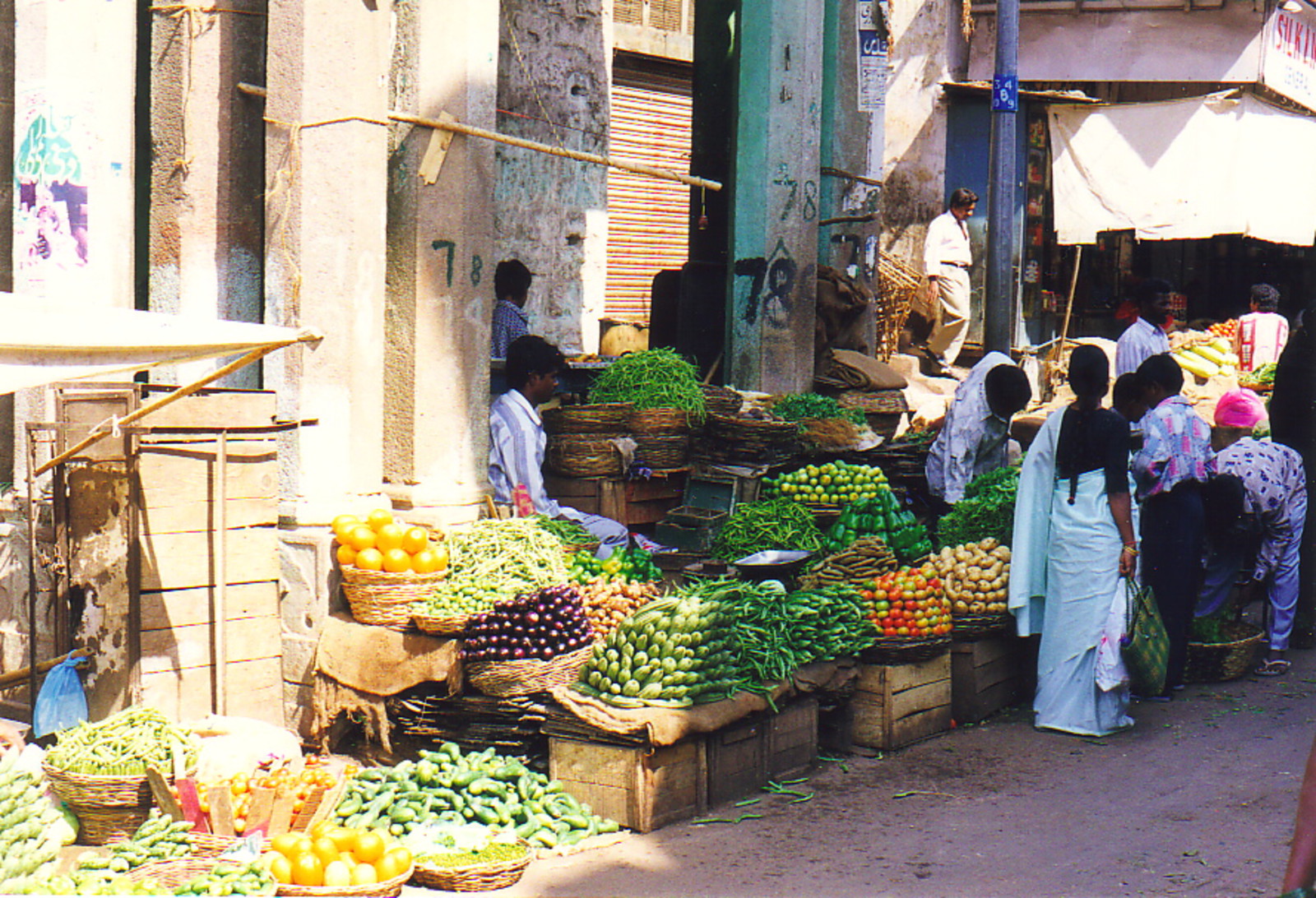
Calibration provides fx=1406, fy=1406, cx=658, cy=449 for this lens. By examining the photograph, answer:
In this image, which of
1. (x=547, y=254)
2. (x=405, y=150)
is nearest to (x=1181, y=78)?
(x=547, y=254)

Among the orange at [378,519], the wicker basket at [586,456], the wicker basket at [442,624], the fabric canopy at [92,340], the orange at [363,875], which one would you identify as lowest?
the orange at [363,875]

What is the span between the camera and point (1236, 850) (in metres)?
5.50

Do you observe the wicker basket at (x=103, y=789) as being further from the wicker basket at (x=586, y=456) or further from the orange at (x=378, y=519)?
the wicker basket at (x=586, y=456)

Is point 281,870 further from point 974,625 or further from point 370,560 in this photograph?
point 974,625

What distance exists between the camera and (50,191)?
7.14 metres

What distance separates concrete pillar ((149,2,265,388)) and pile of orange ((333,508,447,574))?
1.25m

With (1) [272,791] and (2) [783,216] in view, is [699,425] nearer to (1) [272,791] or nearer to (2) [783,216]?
(2) [783,216]

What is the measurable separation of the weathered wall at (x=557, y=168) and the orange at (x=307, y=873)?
29.4 feet

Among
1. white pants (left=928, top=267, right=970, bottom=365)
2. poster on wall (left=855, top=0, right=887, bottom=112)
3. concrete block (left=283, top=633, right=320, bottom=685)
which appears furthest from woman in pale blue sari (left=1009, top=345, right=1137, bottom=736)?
white pants (left=928, top=267, right=970, bottom=365)

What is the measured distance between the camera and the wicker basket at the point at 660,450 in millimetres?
8617

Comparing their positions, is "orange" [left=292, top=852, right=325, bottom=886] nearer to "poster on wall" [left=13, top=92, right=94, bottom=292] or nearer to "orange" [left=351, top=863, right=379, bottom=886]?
"orange" [left=351, top=863, right=379, bottom=886]

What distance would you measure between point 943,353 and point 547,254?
4.07 metres

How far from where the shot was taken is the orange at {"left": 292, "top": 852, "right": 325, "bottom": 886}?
16.0 ft

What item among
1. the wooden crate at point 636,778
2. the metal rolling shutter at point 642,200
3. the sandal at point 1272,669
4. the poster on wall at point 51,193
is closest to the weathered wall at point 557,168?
the metal rolling shutter at point 642,200
